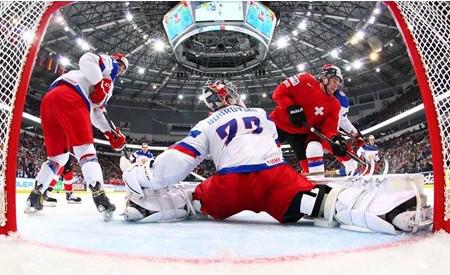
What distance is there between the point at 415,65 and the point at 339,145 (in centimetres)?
201

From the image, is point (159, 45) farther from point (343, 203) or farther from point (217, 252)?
point (217, 252)

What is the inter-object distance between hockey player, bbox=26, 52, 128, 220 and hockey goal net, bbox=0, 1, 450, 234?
95 centimetres

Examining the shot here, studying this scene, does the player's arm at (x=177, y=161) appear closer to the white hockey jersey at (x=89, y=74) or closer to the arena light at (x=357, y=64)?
the white hockey jersey at (x=89, y=74)

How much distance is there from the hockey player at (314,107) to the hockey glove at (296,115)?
46 mm

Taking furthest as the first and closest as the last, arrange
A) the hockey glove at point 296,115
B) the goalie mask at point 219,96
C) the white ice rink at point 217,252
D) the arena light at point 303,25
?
the arena light at point 303,25 → the hockey glove at point 296,115 → the goalie mask at point 219,96 → the white ice rink at point 217,252

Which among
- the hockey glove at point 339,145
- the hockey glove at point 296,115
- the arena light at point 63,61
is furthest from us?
the arena light at point 63,61

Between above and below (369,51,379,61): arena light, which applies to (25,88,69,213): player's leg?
below

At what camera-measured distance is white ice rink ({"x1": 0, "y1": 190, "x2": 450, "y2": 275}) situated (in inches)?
42.1

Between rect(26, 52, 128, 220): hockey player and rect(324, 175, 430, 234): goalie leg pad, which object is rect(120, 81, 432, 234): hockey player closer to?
rect(324, 175, 430, 234): goalie leg pad

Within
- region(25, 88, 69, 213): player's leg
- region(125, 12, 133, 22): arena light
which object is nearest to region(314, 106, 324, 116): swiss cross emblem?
region(25, 88, 69, 213): player's leg

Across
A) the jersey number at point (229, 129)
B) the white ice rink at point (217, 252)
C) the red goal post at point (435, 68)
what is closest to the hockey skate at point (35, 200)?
the white ice rink at point (217, 252)

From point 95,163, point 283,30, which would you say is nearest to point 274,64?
point 283,30

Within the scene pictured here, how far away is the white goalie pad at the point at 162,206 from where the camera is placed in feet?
7.64

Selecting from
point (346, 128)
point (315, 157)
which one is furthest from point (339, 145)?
point (346, 128)
